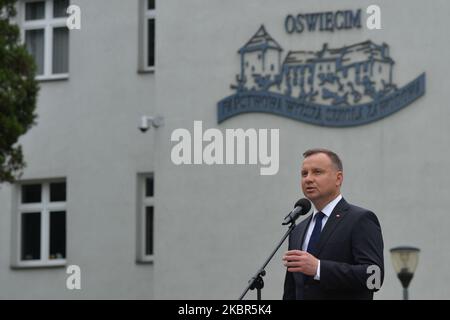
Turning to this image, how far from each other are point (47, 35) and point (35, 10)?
0.58m

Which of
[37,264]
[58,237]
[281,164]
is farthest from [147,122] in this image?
[37,264]

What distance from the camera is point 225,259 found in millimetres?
20734

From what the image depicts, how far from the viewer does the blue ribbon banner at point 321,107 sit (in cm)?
1969

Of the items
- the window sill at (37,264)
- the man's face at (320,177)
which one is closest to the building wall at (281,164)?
the window sill at (37,264)

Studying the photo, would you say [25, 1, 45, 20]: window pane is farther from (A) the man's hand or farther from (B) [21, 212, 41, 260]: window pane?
(A) the man's hand

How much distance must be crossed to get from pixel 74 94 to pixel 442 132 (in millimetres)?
7208

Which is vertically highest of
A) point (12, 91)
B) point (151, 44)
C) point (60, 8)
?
point (60, 8)

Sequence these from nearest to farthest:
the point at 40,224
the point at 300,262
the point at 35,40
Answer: the point at 300,262
the point at 40,224
the point at 35,40

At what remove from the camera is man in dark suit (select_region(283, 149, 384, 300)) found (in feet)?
24.5

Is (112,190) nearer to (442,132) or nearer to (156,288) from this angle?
(156,288)

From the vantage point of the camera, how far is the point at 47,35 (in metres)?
24.4

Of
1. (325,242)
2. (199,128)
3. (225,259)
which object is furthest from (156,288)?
(325,242)

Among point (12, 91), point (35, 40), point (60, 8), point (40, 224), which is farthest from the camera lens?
point (35, 40)

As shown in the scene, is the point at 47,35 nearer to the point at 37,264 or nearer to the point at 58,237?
the point at 58,237
